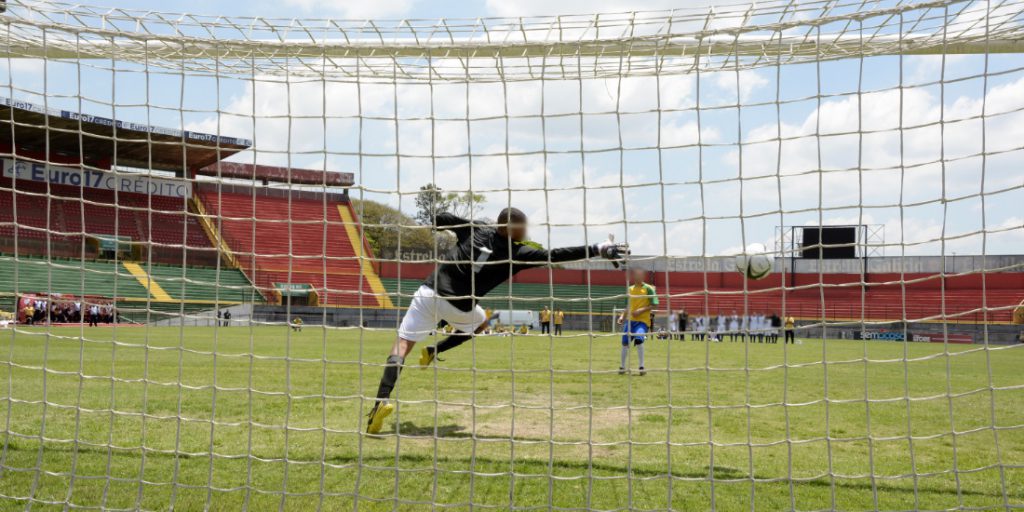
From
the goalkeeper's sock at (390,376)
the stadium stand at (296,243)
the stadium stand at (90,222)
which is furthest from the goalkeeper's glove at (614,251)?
the stadium stand at (90,222)

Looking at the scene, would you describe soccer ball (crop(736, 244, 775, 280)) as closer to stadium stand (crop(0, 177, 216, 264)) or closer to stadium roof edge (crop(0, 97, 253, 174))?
stadium roof edge (crop(0, 97, 253, 174))

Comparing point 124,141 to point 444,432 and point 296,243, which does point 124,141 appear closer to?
point 444,432

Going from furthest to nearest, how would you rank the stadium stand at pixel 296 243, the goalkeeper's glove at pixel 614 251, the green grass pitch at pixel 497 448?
1. the stadium stand at pixel 296 243
2. the goalkeeper's glove at pixel 614 251
3. the green grass pitch at pixel 497 448

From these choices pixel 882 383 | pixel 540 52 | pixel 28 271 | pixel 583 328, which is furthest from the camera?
pixel 583 328

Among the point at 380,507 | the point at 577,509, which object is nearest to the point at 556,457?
the point at 577,509

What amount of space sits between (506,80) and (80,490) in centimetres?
371

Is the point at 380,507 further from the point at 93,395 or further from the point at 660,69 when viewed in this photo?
the point at 93,395

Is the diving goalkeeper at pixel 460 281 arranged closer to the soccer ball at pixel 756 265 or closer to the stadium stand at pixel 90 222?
the soccer ball at pixel 756 265

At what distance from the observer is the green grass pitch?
4.19 m

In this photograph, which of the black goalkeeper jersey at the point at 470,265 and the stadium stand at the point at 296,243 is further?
the stadium stand at the point at 296,243

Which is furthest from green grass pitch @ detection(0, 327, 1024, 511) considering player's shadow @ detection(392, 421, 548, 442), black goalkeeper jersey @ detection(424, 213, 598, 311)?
black goalkeeper jersey @ detection(424, 213, 598, 311)

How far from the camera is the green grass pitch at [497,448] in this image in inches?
165

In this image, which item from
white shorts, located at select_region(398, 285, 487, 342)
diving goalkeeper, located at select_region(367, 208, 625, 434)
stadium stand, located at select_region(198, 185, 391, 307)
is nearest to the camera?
diving goalkeeper, located at select_region(367, 208, 625, 434)

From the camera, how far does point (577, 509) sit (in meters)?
3.98
